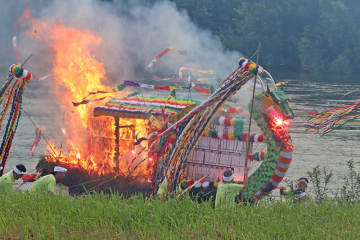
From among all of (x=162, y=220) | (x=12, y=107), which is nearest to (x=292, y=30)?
(x=12, y=107)

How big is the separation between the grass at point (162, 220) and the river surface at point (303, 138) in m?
10.0

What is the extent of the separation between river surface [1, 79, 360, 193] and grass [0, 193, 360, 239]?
10.0 metres

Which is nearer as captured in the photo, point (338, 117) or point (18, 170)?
point (338, 117)

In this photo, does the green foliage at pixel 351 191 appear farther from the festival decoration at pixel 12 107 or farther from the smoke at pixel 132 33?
the smoke at pixel 132 33

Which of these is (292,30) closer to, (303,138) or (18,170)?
(303,138)

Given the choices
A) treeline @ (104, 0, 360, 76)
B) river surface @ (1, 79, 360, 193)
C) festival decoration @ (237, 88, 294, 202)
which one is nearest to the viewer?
festival decoration @ (237, 88, 294, 202)

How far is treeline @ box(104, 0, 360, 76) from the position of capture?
48.4 meters

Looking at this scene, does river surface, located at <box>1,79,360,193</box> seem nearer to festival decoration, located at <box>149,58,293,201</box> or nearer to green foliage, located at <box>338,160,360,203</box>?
festival decoration, located at <box>149,58,293,201</box>

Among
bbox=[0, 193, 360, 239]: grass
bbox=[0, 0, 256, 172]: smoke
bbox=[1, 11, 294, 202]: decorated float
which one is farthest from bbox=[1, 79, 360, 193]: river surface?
bbox=[0, 193, 360, 239]: grass

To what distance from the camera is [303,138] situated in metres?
23.6

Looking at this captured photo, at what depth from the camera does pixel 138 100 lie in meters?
14.6

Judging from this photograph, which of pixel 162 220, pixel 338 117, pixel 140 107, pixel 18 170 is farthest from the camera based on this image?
pixel 140 107

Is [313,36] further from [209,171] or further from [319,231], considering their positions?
[319,231]

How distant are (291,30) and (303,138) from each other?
32.6 meters
